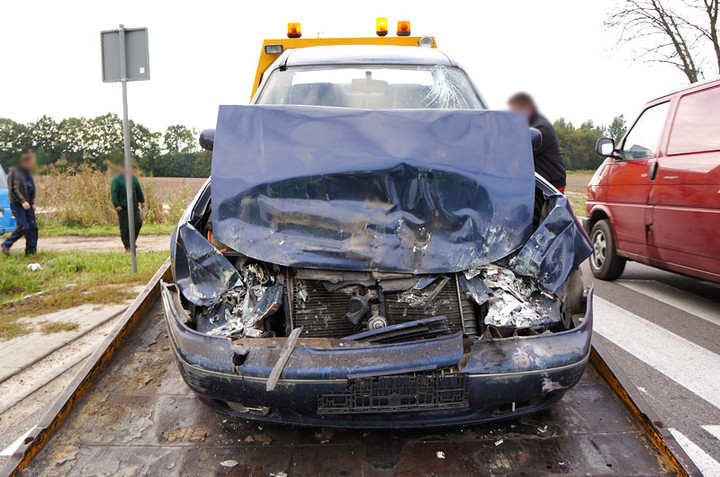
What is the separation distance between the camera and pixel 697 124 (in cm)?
479

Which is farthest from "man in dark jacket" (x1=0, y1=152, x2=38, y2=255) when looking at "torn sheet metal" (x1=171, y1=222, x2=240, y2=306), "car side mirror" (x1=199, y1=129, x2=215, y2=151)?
"torn sheet metal" (x1=171, y1=222, x2=240, y2=306)

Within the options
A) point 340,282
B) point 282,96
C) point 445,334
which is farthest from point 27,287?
point 445,334

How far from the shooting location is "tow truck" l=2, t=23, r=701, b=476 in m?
2.18

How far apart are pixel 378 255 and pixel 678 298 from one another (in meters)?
4.87

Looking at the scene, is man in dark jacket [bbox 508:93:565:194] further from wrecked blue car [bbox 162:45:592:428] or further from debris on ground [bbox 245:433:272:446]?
debris on ground [bbox 245:433:272:446]

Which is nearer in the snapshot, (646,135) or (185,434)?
(185,434)

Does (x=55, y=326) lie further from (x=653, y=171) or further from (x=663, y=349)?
(x=653, y=171)

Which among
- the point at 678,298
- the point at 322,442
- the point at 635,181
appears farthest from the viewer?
the point at 678,298

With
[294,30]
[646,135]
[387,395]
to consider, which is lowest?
[387,395]

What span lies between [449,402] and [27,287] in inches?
239

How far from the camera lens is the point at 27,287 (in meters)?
6.28

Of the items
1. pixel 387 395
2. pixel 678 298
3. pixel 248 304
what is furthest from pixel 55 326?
pixel 678 298

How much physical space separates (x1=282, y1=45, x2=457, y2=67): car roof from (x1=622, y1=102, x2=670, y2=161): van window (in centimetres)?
272

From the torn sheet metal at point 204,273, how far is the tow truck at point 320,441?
0.57 feet
